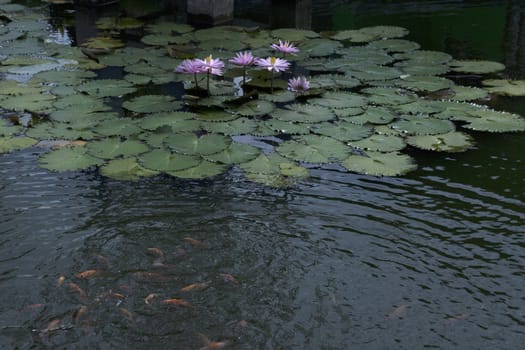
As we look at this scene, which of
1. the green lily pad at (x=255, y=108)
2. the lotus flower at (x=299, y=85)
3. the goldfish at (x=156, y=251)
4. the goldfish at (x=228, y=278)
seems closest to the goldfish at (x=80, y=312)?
the goldfish at (x=156, y=251)

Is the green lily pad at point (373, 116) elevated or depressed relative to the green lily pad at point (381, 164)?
elevated

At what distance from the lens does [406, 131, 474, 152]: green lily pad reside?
4152 millimetres

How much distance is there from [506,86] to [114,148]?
3.25 meters

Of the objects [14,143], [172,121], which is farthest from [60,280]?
[172,121]

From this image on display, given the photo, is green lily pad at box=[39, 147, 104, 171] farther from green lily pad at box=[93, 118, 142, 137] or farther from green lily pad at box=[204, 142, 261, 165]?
green lily pad at box=[204, 142, 261, 165]

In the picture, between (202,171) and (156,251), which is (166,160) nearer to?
(202,171)

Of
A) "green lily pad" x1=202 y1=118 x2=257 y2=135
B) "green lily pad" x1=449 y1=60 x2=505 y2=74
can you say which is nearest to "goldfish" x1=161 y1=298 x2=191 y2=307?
"green lily pad" x1=202 y1=118 x2=257 y2=135

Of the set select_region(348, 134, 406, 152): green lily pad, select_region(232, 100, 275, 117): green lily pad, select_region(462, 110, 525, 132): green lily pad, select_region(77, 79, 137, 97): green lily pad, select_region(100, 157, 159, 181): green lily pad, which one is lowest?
select_region(100, 157, 159, 181): green lily pad

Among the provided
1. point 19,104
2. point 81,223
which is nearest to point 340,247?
point 81,223

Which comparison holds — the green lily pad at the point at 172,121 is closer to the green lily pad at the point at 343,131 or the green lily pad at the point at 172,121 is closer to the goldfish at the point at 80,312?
the green lily pad at the point at 343,131

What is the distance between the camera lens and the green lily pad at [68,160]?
12.6 feet

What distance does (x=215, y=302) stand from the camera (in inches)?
106

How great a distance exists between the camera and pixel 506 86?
527 cm

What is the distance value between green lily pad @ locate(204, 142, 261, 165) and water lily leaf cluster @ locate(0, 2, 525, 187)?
12mm
